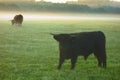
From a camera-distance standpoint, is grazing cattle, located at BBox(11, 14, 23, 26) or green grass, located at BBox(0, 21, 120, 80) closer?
green grass, located at BBox(0, 21, 120, 80)

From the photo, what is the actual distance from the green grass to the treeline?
0.19 meters

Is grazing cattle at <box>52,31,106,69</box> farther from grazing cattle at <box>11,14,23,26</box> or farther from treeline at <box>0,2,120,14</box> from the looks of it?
grazing cattle at <box>11,14,23,26</box>

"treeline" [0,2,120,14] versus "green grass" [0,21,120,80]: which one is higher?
"treeline" [0,2,120,14]

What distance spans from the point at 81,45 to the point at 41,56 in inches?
21.4

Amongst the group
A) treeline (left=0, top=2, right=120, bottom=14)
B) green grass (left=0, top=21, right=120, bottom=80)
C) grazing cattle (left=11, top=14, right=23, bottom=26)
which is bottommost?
green grass (left=0, top=21, right=120, bottom=80)

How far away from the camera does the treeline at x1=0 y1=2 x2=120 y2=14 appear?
3617mm

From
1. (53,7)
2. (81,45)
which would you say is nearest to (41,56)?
(81,45)

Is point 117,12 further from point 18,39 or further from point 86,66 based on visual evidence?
point 18,39

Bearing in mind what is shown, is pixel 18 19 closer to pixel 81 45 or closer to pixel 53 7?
pixel 53 7

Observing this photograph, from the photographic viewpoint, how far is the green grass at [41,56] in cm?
338

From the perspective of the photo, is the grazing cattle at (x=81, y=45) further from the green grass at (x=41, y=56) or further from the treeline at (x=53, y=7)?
the treeline at (x=53, y=7)

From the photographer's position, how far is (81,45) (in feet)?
11.9

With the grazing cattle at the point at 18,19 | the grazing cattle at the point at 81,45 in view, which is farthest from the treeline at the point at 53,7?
the grazing cattle at the point at 81,45

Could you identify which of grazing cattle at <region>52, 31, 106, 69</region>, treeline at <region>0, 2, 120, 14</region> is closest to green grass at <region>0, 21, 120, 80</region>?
grazing cattle at <region>52, 31, 106, 69</region>
